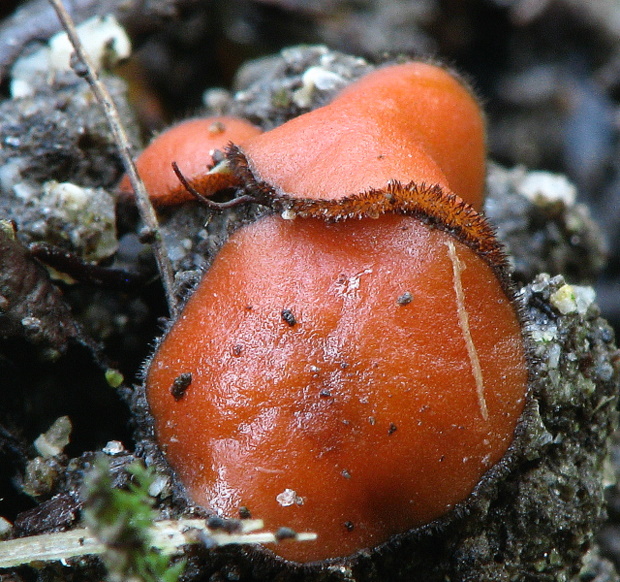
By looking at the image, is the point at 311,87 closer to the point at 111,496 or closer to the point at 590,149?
the point at 111,496

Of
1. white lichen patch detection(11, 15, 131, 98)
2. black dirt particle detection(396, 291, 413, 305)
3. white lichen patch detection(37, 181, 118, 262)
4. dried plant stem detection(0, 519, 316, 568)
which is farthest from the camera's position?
white lichen patch detection(11, 15, 131, 98)

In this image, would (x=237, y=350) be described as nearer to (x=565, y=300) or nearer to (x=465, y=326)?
(x=465, y=326)

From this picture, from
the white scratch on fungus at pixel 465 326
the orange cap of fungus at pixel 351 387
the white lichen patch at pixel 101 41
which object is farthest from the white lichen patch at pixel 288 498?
the white lichen patch at pixel 101 41

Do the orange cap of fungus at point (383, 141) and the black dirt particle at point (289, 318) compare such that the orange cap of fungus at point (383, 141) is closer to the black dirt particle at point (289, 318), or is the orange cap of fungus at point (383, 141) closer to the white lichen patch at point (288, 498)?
the black dirt particle at point (289, 318)

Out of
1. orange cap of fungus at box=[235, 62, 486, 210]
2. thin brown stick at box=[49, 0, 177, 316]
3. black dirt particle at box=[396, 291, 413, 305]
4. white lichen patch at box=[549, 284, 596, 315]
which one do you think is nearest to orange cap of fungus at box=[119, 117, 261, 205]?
thin brown stick at box=[49, 0, 177, 316]

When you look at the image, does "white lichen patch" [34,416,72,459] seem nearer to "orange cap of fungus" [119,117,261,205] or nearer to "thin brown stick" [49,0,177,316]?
"thin brown stick" [49,0,177,316]

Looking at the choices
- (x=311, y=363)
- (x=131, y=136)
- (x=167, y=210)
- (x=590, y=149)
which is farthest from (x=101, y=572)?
(x=590, y=149)

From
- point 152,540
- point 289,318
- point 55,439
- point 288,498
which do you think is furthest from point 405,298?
point 55,439
